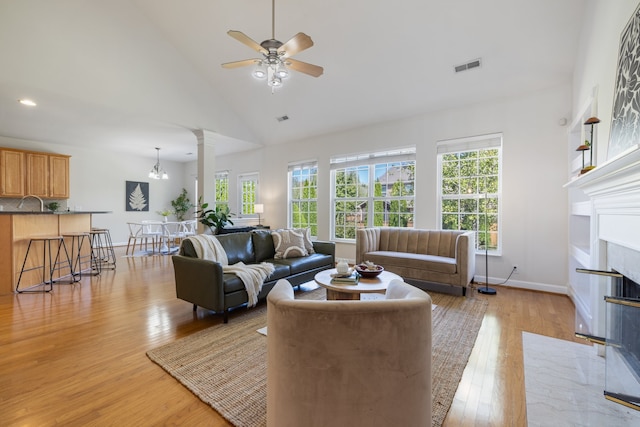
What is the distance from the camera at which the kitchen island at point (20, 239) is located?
3.64 m

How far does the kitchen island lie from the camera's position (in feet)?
11.9

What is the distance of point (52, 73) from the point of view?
3713 mm

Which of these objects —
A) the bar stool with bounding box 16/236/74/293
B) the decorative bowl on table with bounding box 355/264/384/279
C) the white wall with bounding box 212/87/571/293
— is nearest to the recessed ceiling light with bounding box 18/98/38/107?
the bar stool with bounding box 16/236/74/293

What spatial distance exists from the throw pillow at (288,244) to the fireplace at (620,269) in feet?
9.62

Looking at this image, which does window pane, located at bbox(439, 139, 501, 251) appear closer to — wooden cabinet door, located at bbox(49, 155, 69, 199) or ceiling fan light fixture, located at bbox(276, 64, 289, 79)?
ceiling fan light fixture, located at bbox(276, 64, 289, 79)

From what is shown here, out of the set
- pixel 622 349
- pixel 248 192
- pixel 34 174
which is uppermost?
pixel 34 174

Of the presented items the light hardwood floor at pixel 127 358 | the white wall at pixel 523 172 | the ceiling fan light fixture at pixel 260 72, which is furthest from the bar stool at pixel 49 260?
the white wall at pixel 523 172

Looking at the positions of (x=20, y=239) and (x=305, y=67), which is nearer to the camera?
(x=305, y=67)

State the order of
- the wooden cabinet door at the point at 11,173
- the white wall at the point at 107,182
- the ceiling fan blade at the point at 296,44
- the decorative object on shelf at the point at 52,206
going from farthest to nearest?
the white wall at the point at 107,182, the decorative object on shelf at the point at 52,206, the wooden cabinet door at the point at 11,173, the ceiling fan blade at the point at 296,44

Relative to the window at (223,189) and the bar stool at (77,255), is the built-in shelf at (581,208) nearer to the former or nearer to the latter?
the bar stool at (77,255)

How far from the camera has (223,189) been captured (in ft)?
27.4

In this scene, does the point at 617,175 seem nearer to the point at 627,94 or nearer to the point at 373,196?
the point at 627,94

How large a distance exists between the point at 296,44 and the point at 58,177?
23.0ft

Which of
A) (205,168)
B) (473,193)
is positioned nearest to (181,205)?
(205,168)
